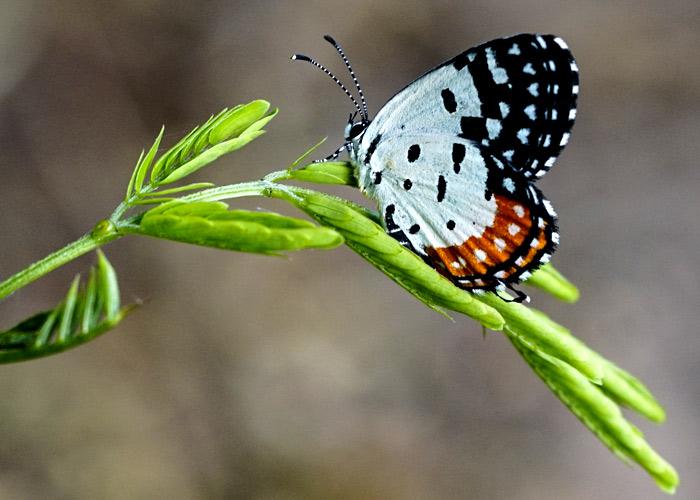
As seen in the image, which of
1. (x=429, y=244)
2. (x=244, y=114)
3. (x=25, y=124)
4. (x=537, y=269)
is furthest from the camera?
(x=25, y=124)

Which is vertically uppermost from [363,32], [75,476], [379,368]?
[363,32]

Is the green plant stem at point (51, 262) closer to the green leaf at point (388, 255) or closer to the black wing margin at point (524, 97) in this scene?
the green leaf at point (388, 255)

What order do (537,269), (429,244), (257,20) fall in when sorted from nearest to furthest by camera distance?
1. (537,269)
2. (429,244)
3. (257,20)

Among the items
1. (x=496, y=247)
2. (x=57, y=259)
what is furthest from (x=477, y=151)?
(x=57, y=259)

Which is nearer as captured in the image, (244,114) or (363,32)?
(244,114)

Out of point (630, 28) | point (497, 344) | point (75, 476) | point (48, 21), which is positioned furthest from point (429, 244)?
point (630, 28)

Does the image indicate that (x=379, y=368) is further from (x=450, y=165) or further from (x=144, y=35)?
(x=450, y=165)

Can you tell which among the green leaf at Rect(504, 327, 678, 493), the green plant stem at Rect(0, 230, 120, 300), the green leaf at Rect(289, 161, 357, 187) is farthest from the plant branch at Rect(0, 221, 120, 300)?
the green leaf at Rect(504, 327, 678, 493)

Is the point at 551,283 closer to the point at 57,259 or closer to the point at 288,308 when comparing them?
the point at 57,259
